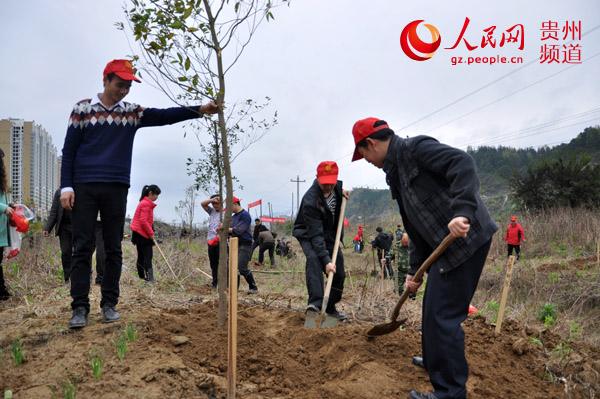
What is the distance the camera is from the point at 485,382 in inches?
97.7

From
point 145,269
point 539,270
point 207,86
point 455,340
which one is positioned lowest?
point 539,270

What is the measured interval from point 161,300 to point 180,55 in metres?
2.85

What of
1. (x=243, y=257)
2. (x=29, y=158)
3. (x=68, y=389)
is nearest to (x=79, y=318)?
(x=68, y=389)

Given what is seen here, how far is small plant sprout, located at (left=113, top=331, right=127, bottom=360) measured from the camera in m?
2.47

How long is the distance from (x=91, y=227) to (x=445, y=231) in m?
2.56

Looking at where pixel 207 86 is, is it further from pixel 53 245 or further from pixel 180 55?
pixel 53 245

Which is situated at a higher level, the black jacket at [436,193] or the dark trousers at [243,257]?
the black jacket at [436,193]

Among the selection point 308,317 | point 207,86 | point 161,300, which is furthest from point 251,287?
point 207,86

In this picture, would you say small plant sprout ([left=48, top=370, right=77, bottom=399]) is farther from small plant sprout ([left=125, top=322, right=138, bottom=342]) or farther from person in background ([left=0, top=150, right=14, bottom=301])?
person in background ([left=0, top=150, right=14, bottom=301])

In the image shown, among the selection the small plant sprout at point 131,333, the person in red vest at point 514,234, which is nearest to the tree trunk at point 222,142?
the small plant sprout at point 131,333

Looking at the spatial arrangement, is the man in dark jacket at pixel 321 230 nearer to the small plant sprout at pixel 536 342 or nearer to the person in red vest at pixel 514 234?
the small plant sprout at pixel 536 342

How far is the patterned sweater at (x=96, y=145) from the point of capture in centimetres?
294

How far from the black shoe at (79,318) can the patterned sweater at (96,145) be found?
0.97 m

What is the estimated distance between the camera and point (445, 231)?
2.25 meters
